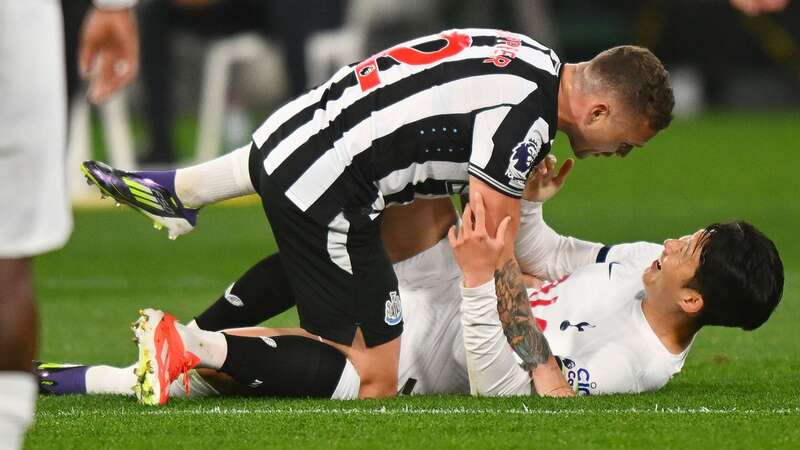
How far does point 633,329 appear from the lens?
4.83m

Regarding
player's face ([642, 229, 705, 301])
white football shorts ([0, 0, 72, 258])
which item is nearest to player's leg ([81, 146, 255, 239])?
player's face ([642, 229, 705, 301])

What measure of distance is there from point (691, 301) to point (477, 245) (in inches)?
28.4

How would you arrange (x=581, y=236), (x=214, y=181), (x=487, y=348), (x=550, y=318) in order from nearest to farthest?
(x=487, y=348)
(x=550, y=318)
(x=214, y=181)
(x=581, y=236)

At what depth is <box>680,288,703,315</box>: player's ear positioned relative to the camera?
4723mm

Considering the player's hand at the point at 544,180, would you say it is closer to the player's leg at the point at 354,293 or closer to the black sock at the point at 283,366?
the player's leg at the point at 354,293

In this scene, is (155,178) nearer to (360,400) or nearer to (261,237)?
(360,400)

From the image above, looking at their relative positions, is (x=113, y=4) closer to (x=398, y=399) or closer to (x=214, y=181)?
(x=214, y=181)

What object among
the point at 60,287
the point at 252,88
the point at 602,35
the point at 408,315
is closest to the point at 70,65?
the point at 60,287

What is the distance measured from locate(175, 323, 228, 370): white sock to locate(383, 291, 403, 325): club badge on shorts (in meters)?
0.51

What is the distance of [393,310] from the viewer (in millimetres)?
4828

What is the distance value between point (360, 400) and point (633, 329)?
88 cm

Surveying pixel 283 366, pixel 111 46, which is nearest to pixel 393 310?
pixel 283 366

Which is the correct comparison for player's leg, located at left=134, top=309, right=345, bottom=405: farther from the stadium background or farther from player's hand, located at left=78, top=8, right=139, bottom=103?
player's hand, located at left=78, top=8, right=139, bottom=103

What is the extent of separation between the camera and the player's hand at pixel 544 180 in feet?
17.0
